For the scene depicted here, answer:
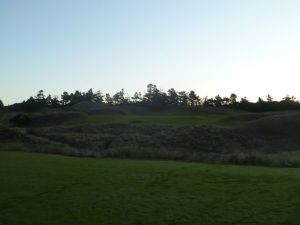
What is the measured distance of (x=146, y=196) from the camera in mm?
16391

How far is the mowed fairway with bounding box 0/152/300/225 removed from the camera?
13.5 metres

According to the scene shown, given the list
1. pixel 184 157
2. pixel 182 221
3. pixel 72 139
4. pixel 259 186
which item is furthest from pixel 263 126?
pixel 182 221

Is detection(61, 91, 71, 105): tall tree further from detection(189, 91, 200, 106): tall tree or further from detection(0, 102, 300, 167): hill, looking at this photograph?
detection(0, 102, 300, 167): hill

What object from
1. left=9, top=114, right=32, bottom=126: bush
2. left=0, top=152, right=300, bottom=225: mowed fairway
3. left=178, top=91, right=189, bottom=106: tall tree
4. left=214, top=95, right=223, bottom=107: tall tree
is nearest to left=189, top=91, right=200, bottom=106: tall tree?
left=178, top=91, right=189, bottom=106: tall tree

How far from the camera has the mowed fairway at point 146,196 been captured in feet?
44.2

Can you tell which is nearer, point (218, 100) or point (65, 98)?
point (218, 100)

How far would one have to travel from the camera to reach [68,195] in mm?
16797

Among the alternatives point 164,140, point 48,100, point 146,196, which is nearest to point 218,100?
point 48,100

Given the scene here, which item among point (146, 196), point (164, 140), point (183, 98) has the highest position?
point (183, 98)

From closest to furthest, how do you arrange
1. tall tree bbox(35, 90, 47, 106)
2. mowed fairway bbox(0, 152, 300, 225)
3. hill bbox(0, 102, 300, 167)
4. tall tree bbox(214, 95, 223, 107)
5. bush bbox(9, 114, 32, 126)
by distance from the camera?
mowed fairway bbox(0, 152, 300, 225) < hill bbox(0, 102, 300, 167) < bush bbox(9, 114, 32, 126) < tall tree bbox(214, 95, 223, 107) < tall tree bbox(35, 90, 47, 106)

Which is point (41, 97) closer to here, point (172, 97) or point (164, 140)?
point (172, 97)

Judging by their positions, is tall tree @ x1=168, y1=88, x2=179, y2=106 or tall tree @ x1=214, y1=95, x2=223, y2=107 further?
tall tree @ x1=168, y1=88, x2=179, y2=106

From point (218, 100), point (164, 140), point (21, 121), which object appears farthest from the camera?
point (218, 100)

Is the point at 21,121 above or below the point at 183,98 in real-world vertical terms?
below
